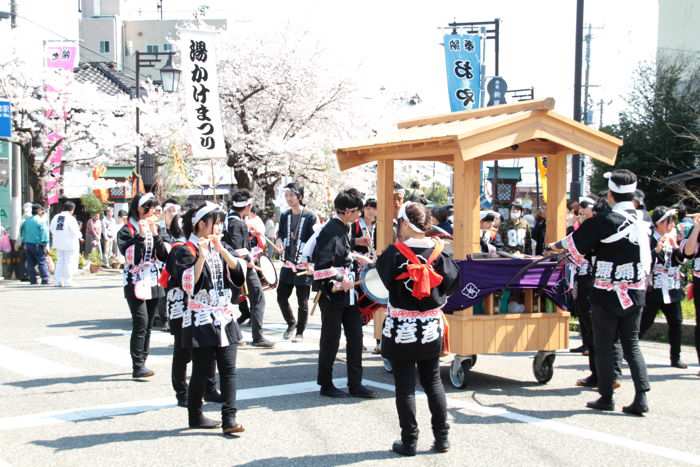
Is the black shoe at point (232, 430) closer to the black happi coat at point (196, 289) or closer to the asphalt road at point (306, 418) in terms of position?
the asphalt road at point (306, 418)

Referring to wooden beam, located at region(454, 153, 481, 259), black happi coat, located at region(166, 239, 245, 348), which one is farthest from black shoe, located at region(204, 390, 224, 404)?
wooden beam, located at region(454, 153, 481, 259)

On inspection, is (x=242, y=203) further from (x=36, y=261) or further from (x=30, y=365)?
(x=36, y=261)

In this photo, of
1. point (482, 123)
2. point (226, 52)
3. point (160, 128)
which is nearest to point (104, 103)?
point (160, 128)

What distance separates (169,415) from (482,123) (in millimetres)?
3751

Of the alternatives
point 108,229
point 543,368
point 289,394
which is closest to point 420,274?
point 289,394

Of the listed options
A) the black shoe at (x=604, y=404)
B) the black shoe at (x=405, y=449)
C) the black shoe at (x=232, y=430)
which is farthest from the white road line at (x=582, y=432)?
the black shoe at (x=232, y=430)

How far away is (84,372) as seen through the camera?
8.36 metres

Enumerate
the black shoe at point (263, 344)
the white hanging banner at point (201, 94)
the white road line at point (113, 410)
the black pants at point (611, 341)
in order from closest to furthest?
1. the white road line at point (113, 410)
2. the black pants at point (611, 341)
3. the black shoe at point (263, 344)
4. the white hanging banner at point (201, 94)

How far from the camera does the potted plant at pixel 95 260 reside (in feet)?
73.2

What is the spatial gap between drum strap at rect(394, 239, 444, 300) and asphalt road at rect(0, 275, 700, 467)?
1.14 m

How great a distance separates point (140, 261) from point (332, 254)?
1940 millimetres

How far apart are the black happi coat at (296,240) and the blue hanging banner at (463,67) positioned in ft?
23.2

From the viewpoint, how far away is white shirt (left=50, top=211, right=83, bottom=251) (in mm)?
17828

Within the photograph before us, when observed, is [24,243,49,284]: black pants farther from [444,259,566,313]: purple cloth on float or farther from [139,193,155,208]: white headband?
[444,259,566,313]: purple cloth on float
